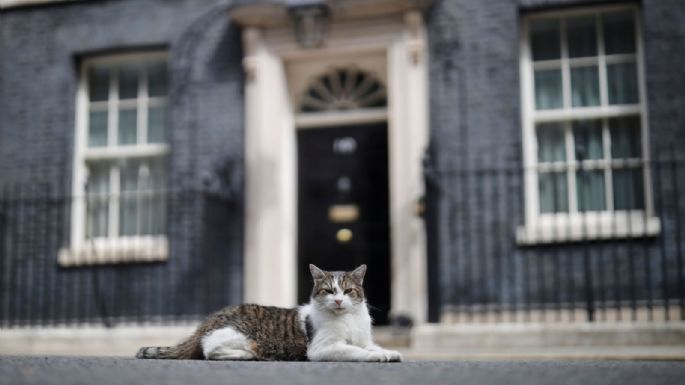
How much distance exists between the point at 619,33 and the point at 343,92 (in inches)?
120

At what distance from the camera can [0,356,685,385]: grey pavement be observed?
4879 mm

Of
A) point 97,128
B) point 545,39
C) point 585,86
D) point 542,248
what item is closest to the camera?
point 542,248

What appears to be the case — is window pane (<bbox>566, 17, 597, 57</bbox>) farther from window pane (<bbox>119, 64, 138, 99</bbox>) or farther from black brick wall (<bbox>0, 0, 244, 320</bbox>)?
window pane (<bbox>119, 64, 138, 99</bbox>)

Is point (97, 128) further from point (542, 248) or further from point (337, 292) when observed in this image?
point (337, 292)

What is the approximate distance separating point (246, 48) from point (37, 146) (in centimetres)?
288

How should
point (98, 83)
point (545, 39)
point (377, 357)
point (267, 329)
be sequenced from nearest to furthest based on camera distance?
point (377, 357)
point (267, 329)
point (545, 39)
point (98, 83)

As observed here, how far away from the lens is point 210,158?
1240 centimetres

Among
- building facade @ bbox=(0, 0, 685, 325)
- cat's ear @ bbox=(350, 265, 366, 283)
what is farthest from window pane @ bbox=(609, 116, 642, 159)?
cat's ear @ bbox=(350, 265, 366, 283)

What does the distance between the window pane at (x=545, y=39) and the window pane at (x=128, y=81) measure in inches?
183

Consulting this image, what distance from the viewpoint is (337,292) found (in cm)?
670

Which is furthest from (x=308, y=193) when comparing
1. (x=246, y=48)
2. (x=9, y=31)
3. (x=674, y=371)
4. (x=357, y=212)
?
(x=674, y=371)

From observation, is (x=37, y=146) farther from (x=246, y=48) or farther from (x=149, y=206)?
(x=246, y=48)

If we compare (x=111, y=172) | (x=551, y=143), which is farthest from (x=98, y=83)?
(x=551, y=143)

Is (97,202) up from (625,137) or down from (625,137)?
down
